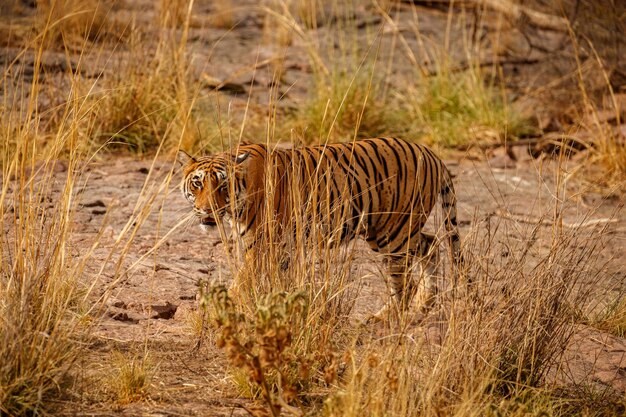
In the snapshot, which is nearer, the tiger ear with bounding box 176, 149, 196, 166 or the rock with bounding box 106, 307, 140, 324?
the rock with bounding box 106, 307, 140, 324

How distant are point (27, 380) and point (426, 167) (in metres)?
2.56

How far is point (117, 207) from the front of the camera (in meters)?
6.03

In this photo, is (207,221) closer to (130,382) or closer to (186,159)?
(186,159)

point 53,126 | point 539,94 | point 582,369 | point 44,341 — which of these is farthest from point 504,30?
point 44,341

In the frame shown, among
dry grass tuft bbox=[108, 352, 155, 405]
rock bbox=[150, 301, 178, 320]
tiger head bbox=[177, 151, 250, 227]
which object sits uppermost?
tiger head bbox=[177, 151, 250, 227]

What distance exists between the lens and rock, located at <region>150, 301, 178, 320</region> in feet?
14.1

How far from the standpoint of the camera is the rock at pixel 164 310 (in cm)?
429

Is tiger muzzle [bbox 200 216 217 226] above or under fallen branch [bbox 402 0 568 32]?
under

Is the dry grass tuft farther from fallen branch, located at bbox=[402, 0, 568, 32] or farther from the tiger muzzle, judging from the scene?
fallen branch, located at bbox=[402, 0, 568, 32]

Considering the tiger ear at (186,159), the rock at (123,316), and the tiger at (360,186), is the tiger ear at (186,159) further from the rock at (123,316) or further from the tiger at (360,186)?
the rock at (123,316)

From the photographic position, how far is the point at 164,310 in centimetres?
434

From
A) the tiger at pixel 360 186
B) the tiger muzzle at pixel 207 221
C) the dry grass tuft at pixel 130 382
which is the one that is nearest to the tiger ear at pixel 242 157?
the tiger at pixel 360 186

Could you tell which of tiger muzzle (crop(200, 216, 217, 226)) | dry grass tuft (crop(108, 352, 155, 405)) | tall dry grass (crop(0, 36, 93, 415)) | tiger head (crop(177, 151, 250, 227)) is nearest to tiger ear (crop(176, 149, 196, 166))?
tiger head (crop(177, 151, 250, 227))

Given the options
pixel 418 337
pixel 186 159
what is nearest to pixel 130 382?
pixel 418 337
